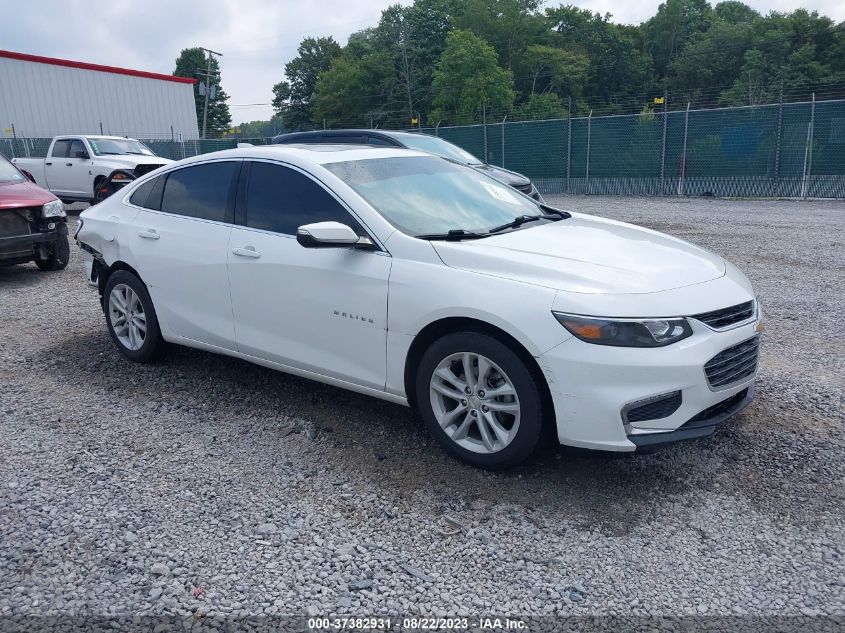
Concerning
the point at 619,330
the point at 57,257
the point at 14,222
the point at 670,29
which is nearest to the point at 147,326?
the point at 619,330

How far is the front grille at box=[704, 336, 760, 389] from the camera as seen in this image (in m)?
3.34

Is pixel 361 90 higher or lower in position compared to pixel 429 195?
higher

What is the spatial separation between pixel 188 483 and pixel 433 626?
1.65 m

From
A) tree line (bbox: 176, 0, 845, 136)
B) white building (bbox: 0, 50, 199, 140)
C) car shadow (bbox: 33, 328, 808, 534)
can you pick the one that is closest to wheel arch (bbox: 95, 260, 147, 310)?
car shadow (bbox: 33, 328, 808, 534)

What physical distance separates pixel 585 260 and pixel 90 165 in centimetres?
1517

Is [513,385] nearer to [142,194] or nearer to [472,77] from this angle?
[142,194]

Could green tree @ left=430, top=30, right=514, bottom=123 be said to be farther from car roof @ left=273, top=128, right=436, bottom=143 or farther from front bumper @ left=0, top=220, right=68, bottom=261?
front bumper @ left=0, top=220, right=68, bottom=261

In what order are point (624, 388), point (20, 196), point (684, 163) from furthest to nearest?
point (684, 163)
point (20, 196)
point (624, 388)

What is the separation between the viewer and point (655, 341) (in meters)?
3.21

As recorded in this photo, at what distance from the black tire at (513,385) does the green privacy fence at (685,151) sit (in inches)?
673

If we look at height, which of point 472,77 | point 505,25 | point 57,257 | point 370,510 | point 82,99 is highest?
point 505,25

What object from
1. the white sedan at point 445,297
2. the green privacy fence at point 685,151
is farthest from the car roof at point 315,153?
the green privacy fence at point 685,151

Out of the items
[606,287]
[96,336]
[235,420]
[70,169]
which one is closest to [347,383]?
[235,420]

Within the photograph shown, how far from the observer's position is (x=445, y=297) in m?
3.52
